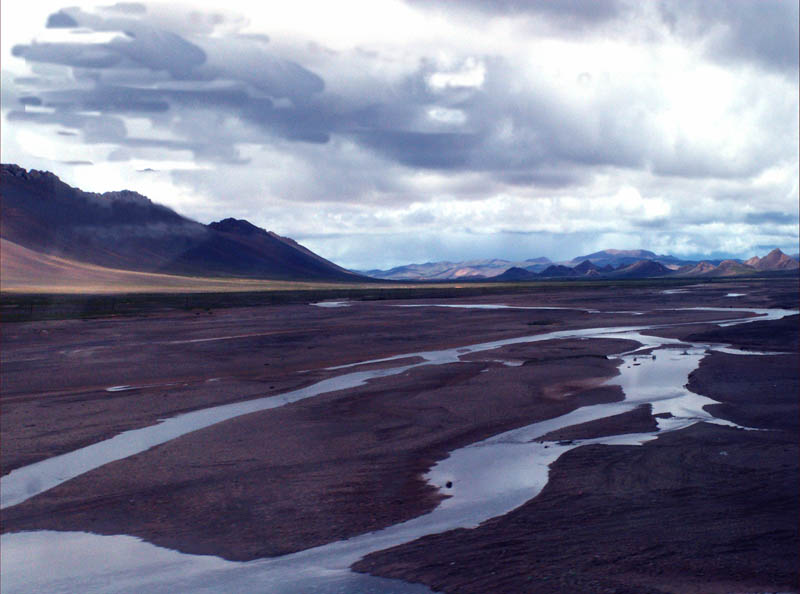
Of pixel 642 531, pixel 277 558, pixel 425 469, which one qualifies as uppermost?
pixel 642 531

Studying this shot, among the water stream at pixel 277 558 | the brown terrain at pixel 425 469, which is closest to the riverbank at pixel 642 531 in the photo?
the brown terrain at pixel 425 469

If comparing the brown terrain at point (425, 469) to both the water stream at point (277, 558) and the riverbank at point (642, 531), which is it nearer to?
the riverbank at point (642, 531)

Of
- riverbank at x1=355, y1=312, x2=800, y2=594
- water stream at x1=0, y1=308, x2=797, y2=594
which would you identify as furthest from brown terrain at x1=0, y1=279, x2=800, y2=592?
water stream at x1=0, y1=308, x2=797, y2=594

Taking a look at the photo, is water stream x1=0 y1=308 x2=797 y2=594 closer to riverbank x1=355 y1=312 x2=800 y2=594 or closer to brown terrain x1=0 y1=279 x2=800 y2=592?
brown terrain x1=0 y1=279 x2=800 y2=592

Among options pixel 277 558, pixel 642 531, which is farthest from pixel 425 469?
pixel 642 531

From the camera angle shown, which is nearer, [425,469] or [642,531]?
[642,531]

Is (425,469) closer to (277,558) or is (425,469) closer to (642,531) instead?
(277,558)

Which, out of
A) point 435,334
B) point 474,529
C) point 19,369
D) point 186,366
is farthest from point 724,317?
point 474,529
